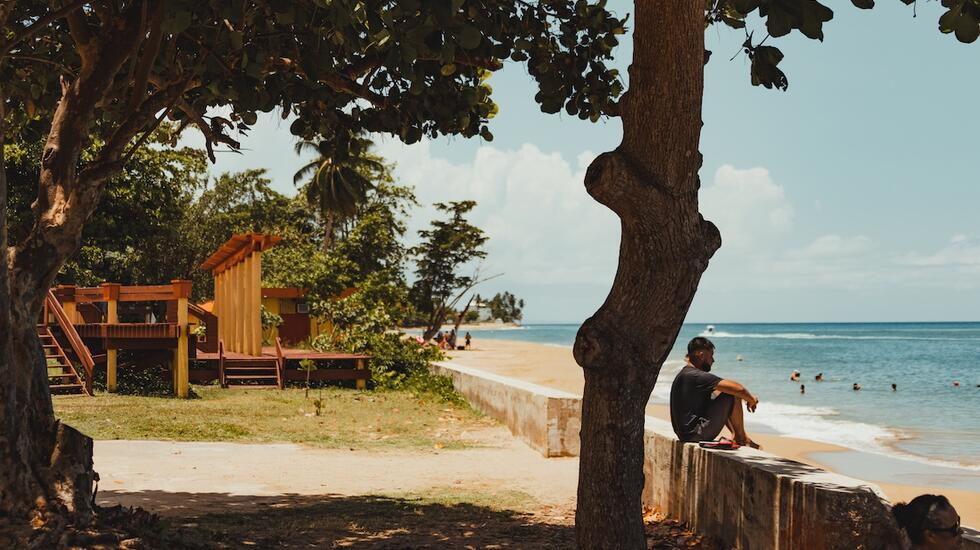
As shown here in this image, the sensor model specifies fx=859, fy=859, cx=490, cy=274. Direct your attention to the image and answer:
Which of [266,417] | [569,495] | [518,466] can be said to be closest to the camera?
[569,495]

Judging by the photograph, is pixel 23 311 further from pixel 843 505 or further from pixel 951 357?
pixel 951 357

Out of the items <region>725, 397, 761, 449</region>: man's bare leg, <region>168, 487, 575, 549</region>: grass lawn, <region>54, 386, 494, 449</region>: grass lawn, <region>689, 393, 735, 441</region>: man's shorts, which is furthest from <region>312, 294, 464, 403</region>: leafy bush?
<region>689, 393, 735, 441</region>: man's shorts

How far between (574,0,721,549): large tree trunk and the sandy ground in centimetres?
264

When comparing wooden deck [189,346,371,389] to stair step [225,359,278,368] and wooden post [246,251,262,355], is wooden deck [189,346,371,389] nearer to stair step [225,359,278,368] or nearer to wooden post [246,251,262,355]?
stair step [225,359,278,368]

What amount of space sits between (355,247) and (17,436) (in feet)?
124

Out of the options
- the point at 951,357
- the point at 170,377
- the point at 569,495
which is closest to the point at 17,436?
the point at 569,495

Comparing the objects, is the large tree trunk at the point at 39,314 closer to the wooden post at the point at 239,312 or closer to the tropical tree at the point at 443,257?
the wooden post at the point at 239,312

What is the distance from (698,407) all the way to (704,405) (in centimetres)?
6

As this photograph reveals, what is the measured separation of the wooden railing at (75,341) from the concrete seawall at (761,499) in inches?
453

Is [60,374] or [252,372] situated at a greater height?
[60,374]

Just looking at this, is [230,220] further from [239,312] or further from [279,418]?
[279,418]

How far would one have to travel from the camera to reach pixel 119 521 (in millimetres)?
5230

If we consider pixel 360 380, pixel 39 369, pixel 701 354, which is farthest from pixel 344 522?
pixel 360 380

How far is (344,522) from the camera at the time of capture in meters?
6.68
